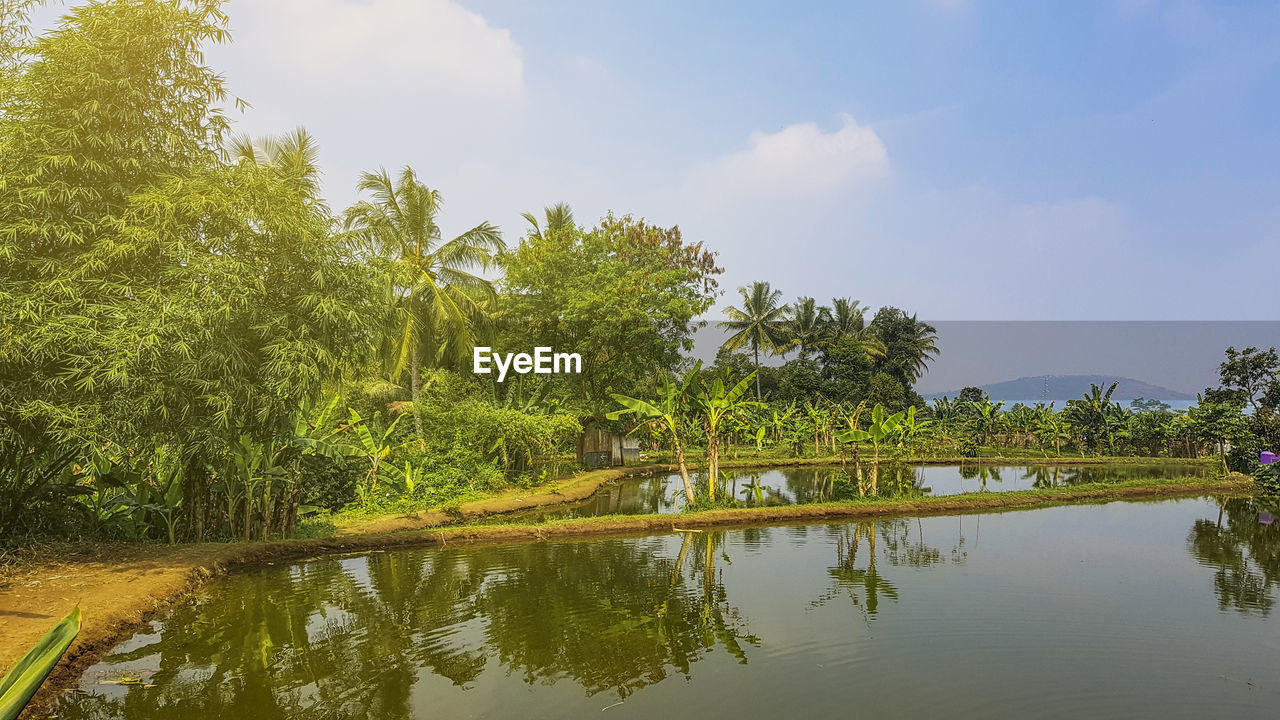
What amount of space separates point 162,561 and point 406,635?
17.4ft

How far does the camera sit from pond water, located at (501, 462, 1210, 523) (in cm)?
1945

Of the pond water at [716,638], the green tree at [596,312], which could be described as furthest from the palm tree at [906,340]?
the pond water at [716,638]

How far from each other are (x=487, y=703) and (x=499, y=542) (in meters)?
7.73

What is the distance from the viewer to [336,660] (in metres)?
6.83

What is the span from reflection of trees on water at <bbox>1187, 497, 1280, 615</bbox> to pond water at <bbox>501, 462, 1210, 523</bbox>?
5.99 metres

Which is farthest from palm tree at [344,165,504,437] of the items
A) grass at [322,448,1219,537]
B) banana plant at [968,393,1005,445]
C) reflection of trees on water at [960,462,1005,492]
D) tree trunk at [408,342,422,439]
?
banana plant at [968,393,1005,445]

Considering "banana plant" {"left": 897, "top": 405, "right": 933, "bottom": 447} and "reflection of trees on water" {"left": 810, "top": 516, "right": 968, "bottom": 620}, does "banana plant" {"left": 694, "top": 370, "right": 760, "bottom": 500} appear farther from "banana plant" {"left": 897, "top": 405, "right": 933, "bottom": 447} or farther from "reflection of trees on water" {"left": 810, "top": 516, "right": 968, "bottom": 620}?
"banana plant" {"left": 897, "top": 405, "right": 933, "bottom": 447}

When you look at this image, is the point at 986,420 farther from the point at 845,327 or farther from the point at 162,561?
the point at 162,561

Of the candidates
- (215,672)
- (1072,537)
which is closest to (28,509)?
(215,672)

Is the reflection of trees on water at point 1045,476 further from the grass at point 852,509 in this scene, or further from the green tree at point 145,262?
the green tree at point 145,262

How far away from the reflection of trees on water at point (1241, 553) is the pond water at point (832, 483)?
5.99 m

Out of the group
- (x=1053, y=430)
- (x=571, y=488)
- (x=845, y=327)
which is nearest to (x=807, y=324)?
(x=845, y=327)

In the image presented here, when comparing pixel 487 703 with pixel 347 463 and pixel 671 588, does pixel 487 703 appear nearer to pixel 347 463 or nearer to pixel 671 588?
pixel 671 588

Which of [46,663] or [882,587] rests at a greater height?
[46,663]
